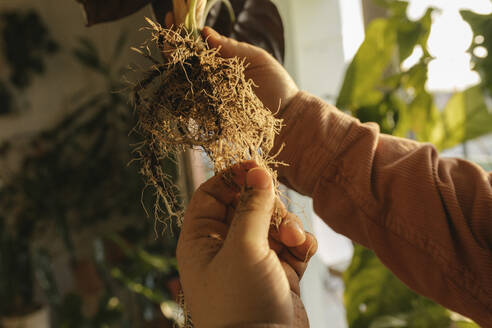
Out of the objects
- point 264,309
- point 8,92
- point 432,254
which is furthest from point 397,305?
point 8,92

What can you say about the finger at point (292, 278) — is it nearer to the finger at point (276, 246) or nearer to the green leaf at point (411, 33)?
the finger at point (276, 246)

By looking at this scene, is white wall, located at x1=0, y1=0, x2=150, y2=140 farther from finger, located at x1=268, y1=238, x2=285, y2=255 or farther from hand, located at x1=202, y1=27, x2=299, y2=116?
finger, located at x1=268, y1=238, x2=285, y2=255

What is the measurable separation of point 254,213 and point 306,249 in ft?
0.47

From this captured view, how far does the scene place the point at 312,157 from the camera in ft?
1.64

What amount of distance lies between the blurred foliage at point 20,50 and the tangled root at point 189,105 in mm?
1469

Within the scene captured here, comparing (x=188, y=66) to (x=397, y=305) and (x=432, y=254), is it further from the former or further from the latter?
(x=397, y=305)

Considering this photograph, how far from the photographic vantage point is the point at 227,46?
43 centimetres

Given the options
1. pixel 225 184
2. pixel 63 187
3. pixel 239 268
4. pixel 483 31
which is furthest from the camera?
pixel 63 187

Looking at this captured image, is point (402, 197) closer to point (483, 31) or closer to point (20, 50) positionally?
point (483, 31)

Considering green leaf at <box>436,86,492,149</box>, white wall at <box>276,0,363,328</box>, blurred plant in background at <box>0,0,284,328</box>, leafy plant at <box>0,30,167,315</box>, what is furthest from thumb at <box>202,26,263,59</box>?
leafy plant at <box>0,30,167,315</box>

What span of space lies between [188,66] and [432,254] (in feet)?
1.36

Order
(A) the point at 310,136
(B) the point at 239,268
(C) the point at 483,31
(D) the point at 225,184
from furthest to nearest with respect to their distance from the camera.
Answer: (C) the point at 483,31, (A) the point at 310,136, (D) the point at 225,184, (B) the point at 239,268

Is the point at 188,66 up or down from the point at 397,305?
up

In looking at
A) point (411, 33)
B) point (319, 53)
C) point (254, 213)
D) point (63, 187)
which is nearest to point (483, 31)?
point (411, 33)
